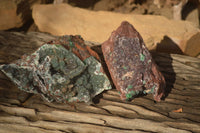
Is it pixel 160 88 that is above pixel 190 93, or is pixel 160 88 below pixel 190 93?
above

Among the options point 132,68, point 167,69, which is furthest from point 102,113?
point 167,69

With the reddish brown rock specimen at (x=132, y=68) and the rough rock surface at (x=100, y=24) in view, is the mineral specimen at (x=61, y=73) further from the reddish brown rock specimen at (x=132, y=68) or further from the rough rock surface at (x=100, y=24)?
the rough rock surface at (x=100, y=24)

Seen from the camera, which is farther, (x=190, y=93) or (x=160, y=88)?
(x=190, y=93)

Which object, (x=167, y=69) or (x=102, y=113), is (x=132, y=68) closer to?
(x=102, y=113)

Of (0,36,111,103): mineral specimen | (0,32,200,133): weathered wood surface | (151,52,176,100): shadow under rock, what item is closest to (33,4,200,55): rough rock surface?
(151,52,176,100): shadow under rock

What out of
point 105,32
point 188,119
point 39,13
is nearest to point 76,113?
point 188,119

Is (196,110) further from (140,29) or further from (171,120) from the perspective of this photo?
(140,29)

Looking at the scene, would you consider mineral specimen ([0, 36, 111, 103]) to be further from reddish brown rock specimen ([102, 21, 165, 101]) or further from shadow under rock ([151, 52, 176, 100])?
shadow under rock ([151, 52, 176, 100])
